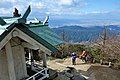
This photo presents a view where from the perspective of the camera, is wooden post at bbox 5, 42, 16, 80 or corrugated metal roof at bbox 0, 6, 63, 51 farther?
wooden post at bbox 5, 42, 16, 80

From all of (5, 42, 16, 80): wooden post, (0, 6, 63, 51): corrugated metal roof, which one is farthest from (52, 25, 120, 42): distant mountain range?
(5, 42, 16, 80): wooden post

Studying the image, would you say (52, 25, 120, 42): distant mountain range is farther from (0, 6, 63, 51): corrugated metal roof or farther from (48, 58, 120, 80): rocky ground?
(0, 6, 63, 51): corrugated metal roof

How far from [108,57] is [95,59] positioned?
1368 millimetres

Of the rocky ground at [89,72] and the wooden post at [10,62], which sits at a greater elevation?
the wooden post at [10,62]

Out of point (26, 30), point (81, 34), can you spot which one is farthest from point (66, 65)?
point (81, 34)

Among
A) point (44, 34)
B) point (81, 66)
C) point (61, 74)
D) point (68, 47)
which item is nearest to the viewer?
point (44, 34)

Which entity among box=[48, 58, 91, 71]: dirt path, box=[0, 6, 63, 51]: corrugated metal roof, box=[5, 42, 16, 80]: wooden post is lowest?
box=[48, 58, 91, 71]: dirt path

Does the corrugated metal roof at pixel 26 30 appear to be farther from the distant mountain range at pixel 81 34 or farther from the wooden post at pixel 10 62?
the distant mountain range at pixel 81 34

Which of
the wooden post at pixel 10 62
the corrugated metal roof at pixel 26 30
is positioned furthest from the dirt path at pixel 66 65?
the wooden post at pixel 10 62

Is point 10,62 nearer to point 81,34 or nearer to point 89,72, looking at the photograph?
point 89,72

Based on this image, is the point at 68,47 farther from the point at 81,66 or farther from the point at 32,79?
the point at 32,79

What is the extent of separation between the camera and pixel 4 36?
38.5 feet

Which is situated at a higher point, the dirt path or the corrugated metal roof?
the corrugated metal roof

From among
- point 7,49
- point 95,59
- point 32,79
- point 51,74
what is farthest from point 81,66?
point 7,49
